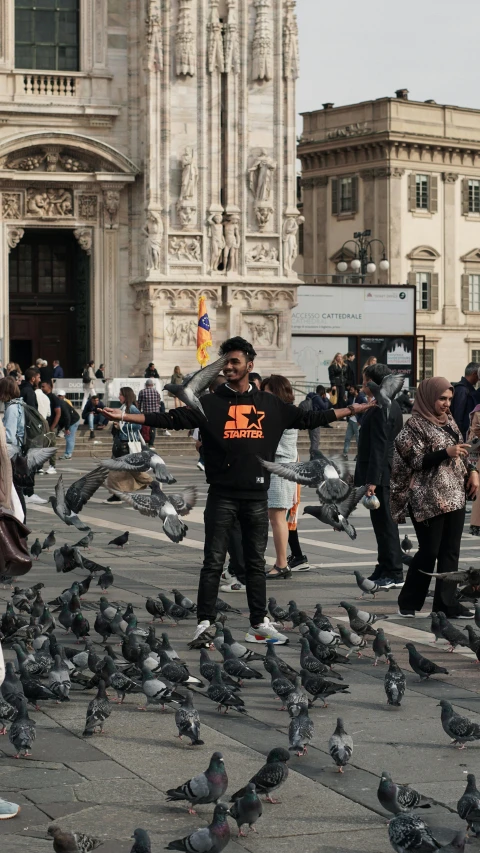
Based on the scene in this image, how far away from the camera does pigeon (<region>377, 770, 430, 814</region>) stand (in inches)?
204

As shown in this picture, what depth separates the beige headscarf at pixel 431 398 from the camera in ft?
31.6

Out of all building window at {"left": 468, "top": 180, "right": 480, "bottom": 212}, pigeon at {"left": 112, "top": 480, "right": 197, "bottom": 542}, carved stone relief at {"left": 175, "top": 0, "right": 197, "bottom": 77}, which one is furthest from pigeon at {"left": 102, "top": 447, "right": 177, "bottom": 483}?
building window at {"left": 468, "top": 180, "right": 480, "bottom": 212}

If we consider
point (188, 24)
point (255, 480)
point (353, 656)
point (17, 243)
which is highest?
point (188, 24)

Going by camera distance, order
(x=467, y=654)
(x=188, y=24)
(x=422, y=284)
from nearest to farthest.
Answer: (x=467, y=654) → (x=188, y=24) → (x=422, y=284)

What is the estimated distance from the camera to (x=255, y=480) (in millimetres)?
8875

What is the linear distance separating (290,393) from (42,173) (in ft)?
80.3

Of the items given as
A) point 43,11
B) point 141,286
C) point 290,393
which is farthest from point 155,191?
point 290,393

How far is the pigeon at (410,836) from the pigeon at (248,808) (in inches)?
19.7

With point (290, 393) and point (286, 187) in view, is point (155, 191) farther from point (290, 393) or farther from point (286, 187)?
point (290, 393)

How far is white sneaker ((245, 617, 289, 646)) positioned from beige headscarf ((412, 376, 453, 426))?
1850mm

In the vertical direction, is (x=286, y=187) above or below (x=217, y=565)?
above

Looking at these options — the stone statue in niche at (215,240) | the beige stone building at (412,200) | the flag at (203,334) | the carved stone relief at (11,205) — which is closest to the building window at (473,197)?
the beige stone building at (412,200)

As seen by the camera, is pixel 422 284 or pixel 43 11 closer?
pixel 43 11

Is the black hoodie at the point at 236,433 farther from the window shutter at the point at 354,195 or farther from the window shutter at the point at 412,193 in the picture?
the window shutter at the point at 354,195
